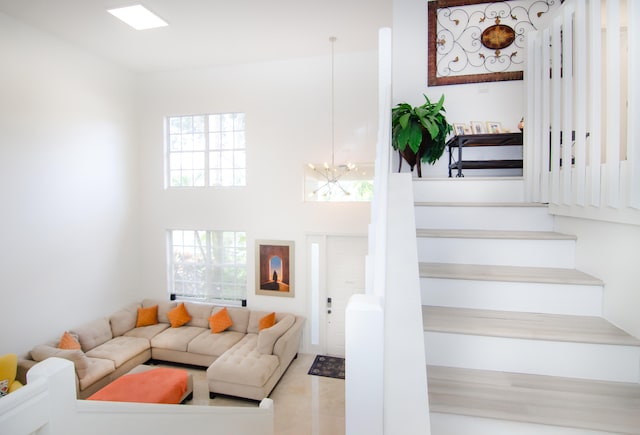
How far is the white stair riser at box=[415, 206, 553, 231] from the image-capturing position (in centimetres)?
185

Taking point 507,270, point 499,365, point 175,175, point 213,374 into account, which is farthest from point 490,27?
point 175,175

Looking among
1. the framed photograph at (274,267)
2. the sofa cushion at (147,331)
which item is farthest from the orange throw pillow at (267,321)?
the sofa cushion at (147,331)

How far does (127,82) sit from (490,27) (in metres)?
5.66

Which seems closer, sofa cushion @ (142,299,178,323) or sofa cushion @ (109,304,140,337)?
sofa cushion @ (109,304,140,337)

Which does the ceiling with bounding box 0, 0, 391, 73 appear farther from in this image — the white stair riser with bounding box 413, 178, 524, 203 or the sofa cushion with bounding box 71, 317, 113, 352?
the sofa cushion with bounding box 71, 317, 113, 352

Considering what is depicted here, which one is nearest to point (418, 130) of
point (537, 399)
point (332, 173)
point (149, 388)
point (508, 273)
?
point (508, 273)

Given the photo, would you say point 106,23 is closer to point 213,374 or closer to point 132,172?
point 132,172

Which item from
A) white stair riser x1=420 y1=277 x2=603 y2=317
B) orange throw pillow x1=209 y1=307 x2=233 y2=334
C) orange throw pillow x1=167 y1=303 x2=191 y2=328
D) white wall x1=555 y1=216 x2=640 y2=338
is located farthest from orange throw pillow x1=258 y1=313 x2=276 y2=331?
white wall x1=555 y1=216 x2=640 y2=338

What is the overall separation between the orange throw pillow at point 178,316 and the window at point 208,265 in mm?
461

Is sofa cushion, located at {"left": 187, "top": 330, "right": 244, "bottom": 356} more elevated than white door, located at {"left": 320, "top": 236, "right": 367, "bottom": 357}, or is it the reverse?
white door, located at {"left": 320, "top": 236, "right": 367, "bottom": 357}

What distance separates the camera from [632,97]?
3.82 feet

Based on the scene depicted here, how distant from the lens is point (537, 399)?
102 centimetres

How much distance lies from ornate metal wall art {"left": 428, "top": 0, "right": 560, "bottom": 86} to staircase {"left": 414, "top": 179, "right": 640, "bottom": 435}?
82.1 inches

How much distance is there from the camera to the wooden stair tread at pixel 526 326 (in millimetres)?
1141
